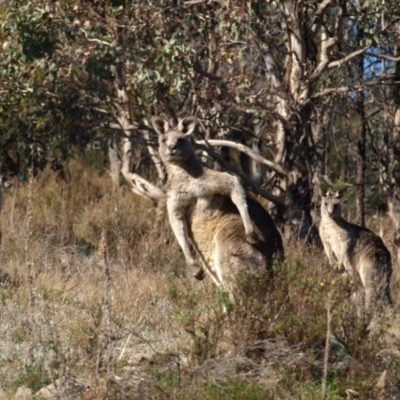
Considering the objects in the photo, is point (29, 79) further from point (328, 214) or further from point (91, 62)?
point (328, 214)

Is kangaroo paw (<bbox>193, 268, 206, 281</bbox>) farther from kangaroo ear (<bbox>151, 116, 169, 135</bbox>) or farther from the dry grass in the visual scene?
kangaroo ear (<bbox>151, 116, 169, 135</bbox>)

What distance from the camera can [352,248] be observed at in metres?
10.5

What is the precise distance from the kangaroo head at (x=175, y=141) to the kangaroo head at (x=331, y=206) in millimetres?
2471

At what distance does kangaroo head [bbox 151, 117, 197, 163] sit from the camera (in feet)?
28.4

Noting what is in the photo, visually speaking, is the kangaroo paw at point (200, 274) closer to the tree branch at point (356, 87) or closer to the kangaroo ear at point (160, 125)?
the kangaroo ear at point (160, 125)

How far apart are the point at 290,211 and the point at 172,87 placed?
6.98ft

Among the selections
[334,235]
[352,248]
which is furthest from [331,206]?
[352,248]

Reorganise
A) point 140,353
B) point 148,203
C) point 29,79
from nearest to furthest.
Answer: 1. point 140,353
2. point 29,79
3. point 148,203

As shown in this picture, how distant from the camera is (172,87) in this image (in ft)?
39.1

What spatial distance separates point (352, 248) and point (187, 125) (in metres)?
2.64

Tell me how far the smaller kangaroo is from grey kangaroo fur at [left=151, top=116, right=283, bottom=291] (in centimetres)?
181

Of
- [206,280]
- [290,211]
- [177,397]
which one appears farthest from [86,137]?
[177,397]

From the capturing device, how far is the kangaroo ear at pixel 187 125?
8969 millimetres

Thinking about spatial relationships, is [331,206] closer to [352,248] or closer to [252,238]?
[352,248]
